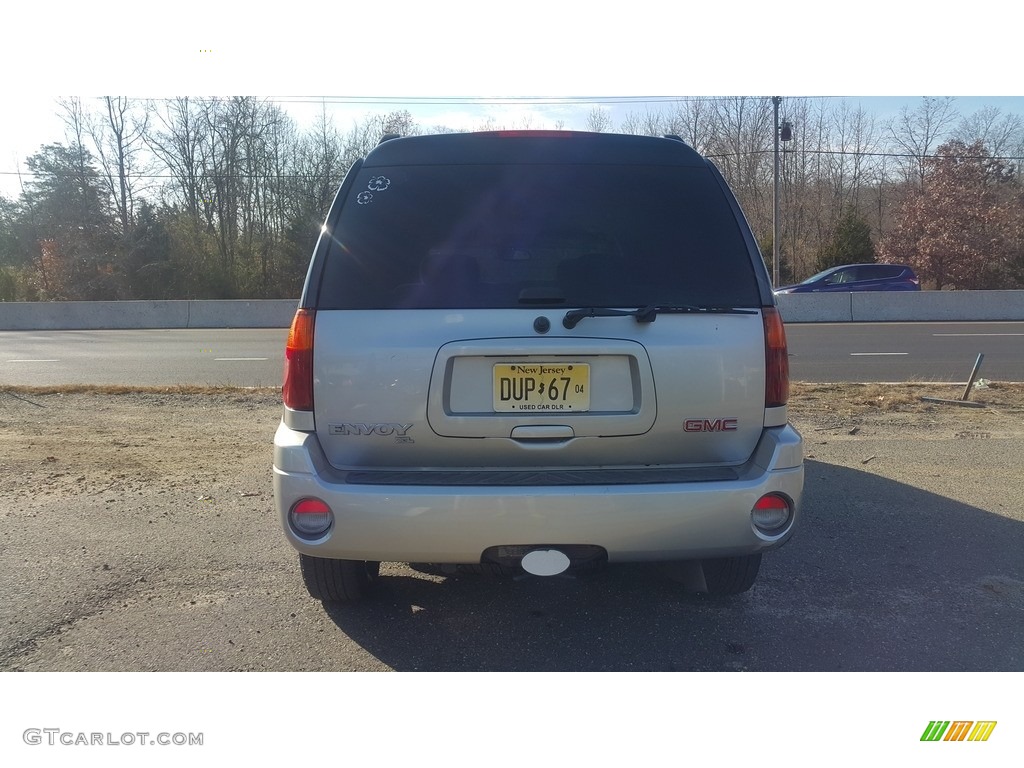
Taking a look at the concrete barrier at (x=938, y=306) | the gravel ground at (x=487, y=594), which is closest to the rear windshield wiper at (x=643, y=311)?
the gravel ground at (x=487, y=594)

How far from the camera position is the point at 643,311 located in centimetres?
273

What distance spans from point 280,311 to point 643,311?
2135 cm

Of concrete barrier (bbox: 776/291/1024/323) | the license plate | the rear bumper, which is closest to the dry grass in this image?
the rear bumper

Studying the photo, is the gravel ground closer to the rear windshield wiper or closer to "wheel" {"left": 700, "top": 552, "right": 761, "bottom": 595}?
"wheel" {"left": 700, "top": 552, "right": 761, "bottom": 595}

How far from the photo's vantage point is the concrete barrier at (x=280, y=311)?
20.8m

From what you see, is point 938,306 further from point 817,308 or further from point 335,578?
point 335,578

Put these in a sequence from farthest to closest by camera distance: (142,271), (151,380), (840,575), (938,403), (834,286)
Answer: (142,271) < (834,286) < (151,380) < (938,403) < (840,575)

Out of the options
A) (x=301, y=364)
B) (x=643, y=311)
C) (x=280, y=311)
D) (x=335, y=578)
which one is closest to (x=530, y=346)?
(x=643, y=311)

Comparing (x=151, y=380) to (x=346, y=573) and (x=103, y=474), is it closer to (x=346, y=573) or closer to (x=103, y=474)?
(x=103, y=474)

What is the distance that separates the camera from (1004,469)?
5.43m

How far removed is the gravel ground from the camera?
2.93m

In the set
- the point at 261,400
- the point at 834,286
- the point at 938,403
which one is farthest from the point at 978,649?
the point at 834,286

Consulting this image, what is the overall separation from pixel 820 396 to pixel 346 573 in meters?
6.54

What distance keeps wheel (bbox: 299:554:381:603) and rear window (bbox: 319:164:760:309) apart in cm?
110
